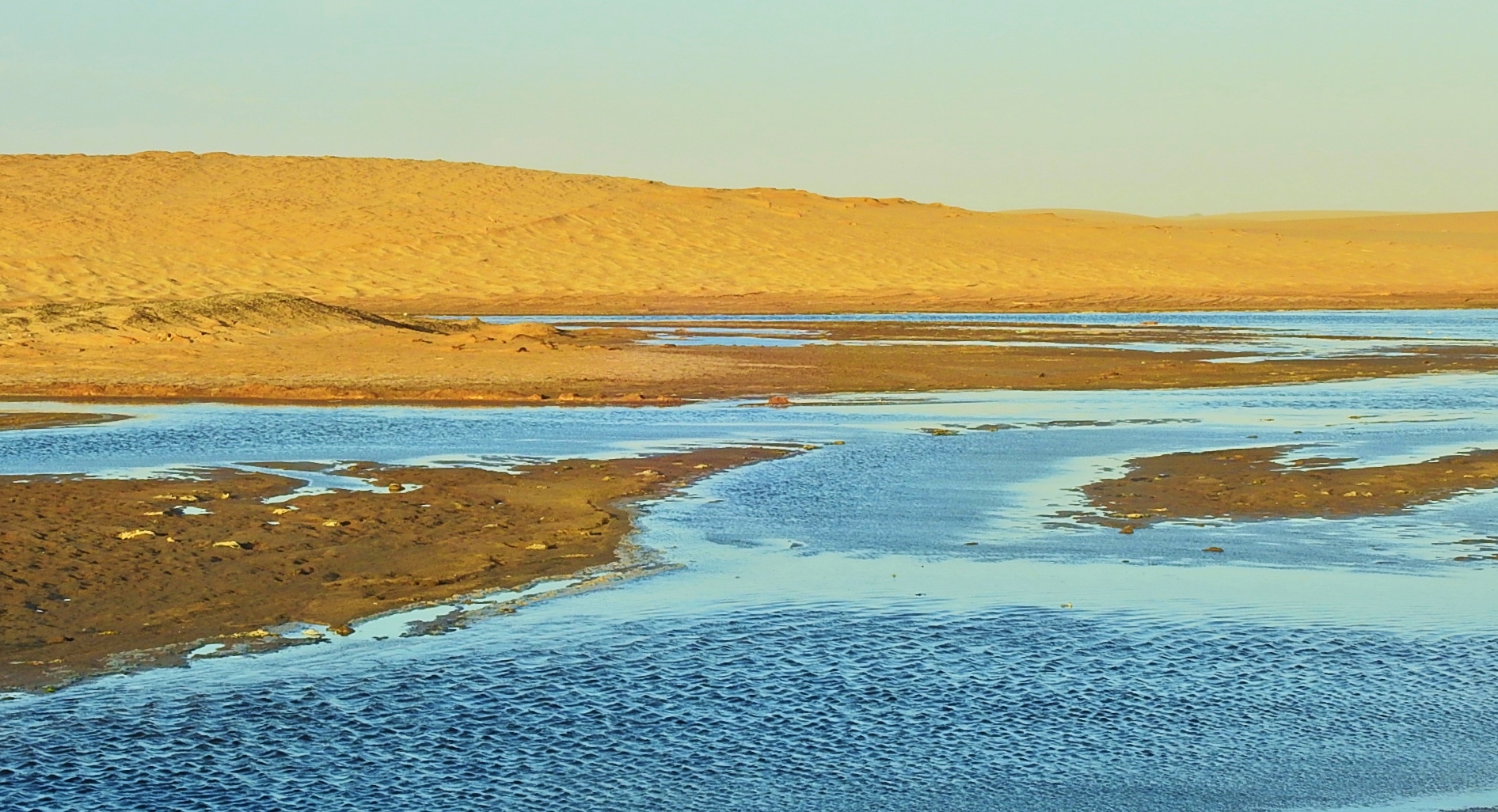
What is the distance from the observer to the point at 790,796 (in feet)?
21.7

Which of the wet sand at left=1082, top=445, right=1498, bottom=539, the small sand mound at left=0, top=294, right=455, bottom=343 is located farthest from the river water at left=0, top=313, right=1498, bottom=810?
the small sand mound at left=0, top=294, right=455, bottom=343

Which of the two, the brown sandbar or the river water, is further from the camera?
the brown sandbar

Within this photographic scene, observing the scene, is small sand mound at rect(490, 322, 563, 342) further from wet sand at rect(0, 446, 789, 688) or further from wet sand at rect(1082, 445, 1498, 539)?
wet sand at rect(1082, 445, 1498, 539)

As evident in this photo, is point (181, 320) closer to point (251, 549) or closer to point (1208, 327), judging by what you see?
point (251, 549)

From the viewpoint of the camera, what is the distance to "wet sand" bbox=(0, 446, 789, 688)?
9.21 meters

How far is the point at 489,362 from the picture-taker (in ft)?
97.6

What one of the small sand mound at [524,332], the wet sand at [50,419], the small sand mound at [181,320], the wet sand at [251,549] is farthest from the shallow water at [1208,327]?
the wet sand at [251,549]

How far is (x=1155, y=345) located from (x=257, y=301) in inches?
682

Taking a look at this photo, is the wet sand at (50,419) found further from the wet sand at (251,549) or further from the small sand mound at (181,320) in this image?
the small sand mound at (181,320)

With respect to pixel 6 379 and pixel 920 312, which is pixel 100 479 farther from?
pixel 920 312

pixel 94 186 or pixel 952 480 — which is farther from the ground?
pixel 94 186

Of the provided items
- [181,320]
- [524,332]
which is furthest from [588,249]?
[181,320]

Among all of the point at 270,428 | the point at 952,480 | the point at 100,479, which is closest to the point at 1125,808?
the point at 952,480

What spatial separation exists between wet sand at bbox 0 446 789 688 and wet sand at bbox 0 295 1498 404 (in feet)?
32.5
